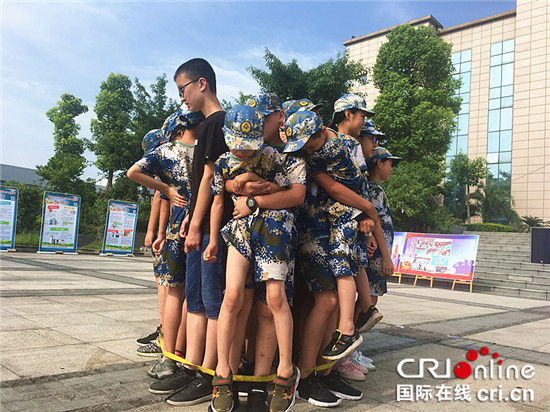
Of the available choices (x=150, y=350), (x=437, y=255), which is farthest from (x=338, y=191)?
(x=437, y=255)

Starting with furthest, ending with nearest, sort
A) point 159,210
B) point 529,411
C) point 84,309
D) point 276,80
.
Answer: point 276,80, point 84,309, point 159,210, point 529,411

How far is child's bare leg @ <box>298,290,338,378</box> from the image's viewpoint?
2.56 metres

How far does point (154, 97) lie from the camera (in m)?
23.8

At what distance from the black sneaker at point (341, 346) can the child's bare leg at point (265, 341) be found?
0.33 metres

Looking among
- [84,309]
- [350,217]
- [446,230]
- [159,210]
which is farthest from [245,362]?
[446,230]

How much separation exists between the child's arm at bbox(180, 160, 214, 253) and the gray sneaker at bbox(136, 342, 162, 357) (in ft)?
3.82

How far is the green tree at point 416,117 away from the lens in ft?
71.3

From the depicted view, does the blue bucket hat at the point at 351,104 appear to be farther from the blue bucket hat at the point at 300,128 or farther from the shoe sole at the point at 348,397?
the shoe sole at the point at 348,397

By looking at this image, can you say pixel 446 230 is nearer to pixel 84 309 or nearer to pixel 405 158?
pixel 405 158

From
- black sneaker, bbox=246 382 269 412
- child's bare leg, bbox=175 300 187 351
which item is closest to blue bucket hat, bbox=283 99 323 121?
child's bare leg, bbox=175 300 187 351

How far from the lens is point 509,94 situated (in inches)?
1655

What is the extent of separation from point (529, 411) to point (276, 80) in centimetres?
1994

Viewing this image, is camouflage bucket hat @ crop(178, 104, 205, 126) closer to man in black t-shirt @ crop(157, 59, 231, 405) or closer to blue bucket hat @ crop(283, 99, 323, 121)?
man in black t-shirt @ crop(157, 59, 231, 405)

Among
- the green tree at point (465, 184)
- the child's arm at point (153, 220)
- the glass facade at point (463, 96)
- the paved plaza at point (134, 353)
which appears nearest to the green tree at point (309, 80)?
the paved plaza at point (134, 353)
